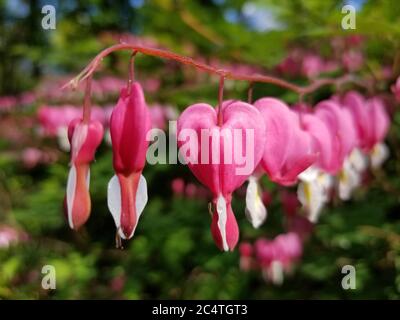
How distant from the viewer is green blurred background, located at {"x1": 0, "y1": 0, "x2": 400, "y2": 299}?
129cm

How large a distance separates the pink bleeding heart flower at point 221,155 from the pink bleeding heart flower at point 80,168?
0.31 ft

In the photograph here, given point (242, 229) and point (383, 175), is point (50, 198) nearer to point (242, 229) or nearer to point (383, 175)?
point (242, 229)

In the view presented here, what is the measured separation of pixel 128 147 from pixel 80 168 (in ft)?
0.18

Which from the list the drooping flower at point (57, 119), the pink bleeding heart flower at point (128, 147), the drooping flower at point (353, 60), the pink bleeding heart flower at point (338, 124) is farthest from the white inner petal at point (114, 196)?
the drooping flower at point (57, 119)

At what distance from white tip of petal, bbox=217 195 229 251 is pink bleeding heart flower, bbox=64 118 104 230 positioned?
133 millimetres

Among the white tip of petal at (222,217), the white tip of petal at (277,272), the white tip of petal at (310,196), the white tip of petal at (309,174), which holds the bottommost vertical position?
the white tip of petal at (277,272)

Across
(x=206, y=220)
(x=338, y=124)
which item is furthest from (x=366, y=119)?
(x=206, y=220)

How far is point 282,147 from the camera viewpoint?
2.28ft

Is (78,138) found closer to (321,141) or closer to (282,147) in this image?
(282,147)

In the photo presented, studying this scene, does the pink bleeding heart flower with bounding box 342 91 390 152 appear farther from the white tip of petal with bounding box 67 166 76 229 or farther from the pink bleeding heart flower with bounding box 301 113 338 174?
the white tip of petal with bounding box 67 166 76 229

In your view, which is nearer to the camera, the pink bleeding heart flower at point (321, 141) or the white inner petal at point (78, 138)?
the white inner petal at point (78, 138)

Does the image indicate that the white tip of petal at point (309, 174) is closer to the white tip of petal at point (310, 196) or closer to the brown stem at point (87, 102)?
the white tip of petal at point (310, 196)

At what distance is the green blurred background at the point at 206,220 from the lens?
4.25ft
